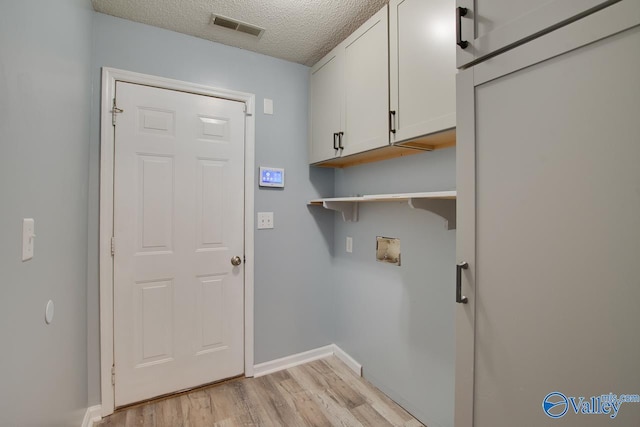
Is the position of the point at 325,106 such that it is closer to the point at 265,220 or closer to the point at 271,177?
the point at 271,177

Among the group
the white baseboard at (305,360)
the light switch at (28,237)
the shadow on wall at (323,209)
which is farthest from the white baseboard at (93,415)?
the shadow on wall at (323,209)

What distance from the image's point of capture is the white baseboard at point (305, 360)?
2.30 metres

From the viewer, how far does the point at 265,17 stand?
1869 mm

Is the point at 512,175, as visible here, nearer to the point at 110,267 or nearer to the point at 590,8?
the point at 590,8

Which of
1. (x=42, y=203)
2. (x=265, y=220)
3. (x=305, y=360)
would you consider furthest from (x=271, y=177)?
(x=305, y=360)

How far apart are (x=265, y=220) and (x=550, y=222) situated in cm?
187

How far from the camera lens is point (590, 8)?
0.72 meters

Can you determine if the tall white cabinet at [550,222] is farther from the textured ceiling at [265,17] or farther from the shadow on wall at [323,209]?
the shadow on wall at [323,209]

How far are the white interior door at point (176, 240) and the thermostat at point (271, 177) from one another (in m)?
0.17

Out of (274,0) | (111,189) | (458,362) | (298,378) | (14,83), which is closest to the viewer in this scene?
(14,83)

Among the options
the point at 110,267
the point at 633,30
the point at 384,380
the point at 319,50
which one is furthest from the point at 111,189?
the point at 633,30

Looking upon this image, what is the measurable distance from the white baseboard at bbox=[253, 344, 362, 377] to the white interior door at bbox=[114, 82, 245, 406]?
19 centimetres

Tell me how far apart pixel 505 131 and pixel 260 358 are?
224 cm

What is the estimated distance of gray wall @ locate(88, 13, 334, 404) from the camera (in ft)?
6.63
